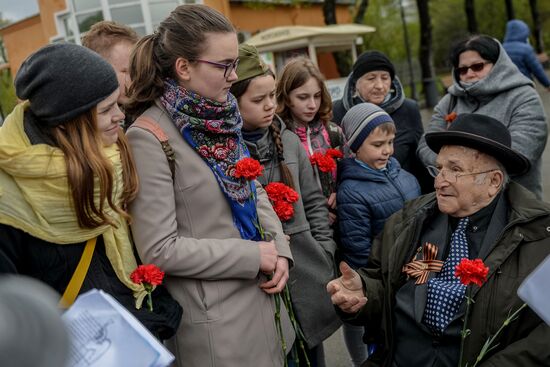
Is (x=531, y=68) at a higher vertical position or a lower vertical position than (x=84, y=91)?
lower

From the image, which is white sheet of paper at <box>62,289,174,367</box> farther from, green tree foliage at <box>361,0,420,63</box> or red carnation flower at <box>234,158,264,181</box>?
green tree foliage at <box>361,0,420,63</box>

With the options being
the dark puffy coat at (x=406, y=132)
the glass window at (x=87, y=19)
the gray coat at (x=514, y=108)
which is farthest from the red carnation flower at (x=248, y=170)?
the glass window at (x=87, y=19)

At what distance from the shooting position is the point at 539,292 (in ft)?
4.31

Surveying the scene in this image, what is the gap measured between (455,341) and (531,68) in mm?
6534

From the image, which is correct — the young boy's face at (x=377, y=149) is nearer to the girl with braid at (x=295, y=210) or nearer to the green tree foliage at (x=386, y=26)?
the girl with braid at (x=295, y=210)

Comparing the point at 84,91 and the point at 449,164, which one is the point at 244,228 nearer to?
the point at 84,91

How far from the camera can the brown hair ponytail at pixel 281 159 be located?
2.66 meters

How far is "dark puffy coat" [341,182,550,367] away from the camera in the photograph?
2039mm

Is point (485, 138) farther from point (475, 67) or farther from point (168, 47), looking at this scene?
point (475, 67)

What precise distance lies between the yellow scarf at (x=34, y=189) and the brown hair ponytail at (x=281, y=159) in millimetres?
1135

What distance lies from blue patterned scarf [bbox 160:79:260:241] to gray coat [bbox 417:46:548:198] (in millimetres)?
1649

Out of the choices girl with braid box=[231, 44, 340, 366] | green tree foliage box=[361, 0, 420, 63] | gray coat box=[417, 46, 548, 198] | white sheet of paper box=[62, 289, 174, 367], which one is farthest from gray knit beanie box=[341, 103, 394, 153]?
green tree foliage box=[361, 0, 420, 63]

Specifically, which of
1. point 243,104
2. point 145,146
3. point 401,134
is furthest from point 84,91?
point 401,134

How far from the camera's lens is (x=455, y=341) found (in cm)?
226
